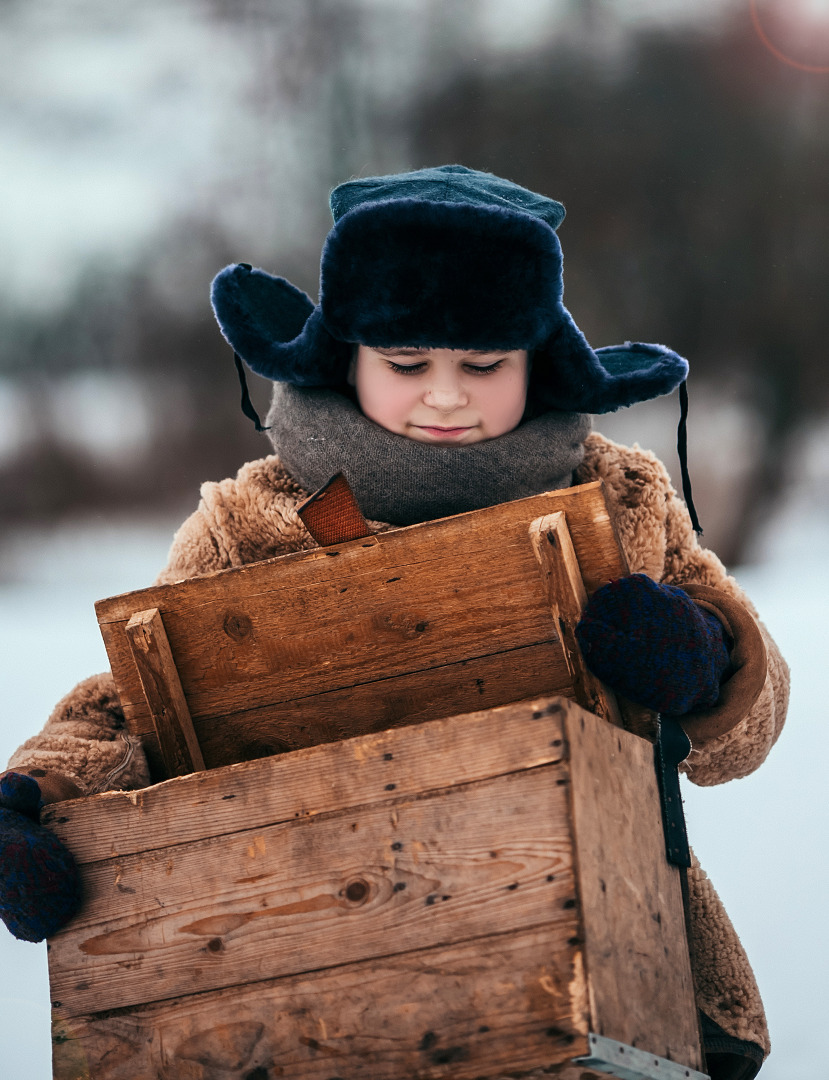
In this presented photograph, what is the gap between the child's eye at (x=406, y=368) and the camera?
119cm

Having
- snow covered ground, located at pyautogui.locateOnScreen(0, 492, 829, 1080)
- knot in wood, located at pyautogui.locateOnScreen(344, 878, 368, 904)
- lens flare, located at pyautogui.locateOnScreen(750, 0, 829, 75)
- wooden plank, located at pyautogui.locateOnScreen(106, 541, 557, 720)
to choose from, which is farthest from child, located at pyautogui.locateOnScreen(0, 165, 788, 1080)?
lens flare, located at pyautogui.locateOnScreen(750, 0, 829, 75)

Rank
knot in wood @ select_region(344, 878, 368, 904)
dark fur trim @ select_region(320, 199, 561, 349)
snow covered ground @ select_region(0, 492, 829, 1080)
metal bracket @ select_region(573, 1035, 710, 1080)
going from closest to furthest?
metal bracket @ select_region(573, 1035, 710, 1080)
knot in wood @ select_region(344, 878, 368, 904)
dark fur trim @ select_region(320, 199, 561, 349)
snow covered ground @ select_region(0, 492, 829, 1080)

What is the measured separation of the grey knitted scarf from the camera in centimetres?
118

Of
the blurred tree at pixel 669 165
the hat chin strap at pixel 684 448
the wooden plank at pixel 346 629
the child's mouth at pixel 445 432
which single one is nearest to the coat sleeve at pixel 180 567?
the wooden plank at pixel 346 629

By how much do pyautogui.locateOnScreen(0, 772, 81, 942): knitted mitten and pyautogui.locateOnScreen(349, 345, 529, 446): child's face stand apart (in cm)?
60

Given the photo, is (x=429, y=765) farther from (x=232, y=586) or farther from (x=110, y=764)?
(x=110, y=764)

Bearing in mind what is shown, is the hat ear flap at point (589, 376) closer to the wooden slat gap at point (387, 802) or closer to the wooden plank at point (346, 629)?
the wooden plank at point (346, 629)

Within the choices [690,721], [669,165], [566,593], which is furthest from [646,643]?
[669,165]

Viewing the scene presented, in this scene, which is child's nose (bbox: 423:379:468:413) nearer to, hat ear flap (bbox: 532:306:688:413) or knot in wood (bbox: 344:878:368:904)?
hat ear flap (bbox: 532:306:688:413)

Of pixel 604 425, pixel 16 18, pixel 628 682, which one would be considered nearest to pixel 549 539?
pixel 628 682

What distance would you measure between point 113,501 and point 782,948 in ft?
5.17

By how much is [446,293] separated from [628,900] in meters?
0.64

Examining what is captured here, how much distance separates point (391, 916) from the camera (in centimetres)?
83

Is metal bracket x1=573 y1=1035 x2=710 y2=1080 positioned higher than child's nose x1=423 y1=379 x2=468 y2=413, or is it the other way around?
child's nose x1=423 y1=379 x2=468 y2=413
